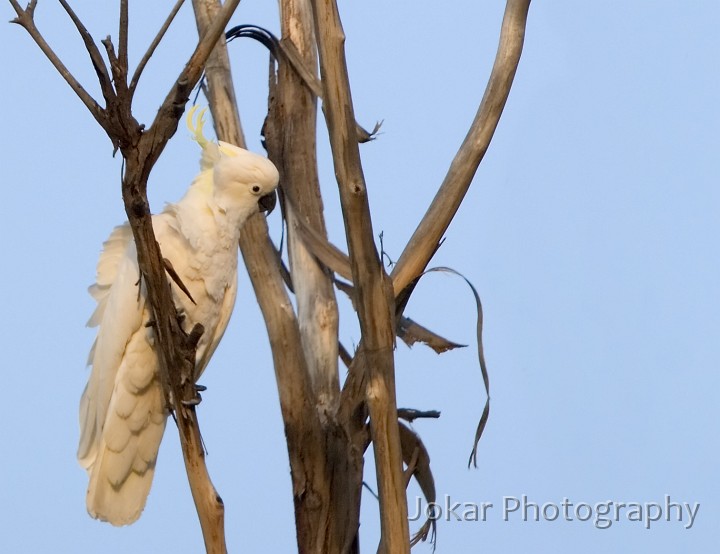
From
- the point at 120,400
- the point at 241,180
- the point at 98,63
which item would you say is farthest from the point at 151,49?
the point at 120,400

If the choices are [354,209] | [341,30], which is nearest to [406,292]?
[354,209]

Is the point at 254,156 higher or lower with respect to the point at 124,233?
higher

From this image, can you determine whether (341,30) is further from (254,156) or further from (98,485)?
(98,485)

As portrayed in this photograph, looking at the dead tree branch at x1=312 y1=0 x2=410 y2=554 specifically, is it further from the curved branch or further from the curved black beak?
the curved black beak

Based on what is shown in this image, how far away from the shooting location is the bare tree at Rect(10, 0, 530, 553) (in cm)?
149

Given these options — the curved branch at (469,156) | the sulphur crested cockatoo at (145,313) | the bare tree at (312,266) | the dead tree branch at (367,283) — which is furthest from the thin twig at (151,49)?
the curved branch at (469,156)

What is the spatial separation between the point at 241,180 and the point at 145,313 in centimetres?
31

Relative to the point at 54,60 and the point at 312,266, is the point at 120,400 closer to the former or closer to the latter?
the point at 312,266

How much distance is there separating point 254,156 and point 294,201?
0.37m

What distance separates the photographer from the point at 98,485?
1.98 meters

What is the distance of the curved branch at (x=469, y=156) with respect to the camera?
1975 mm

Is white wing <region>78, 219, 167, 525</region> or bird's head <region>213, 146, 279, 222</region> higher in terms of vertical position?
bird's head <region>213, 146, 279, 222</region>

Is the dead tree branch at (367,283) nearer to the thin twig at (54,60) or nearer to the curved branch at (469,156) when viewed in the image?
the curved branch at (469,156)

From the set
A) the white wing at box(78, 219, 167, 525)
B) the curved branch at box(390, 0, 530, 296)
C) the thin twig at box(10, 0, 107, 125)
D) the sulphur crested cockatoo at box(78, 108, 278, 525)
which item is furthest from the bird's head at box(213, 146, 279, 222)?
the thin twig at box(10, 0, 107, 125)
